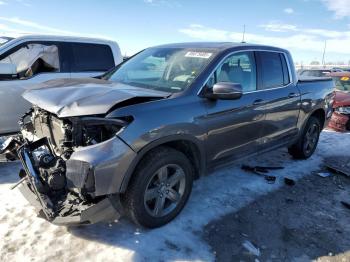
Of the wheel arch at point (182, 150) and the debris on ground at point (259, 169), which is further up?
the wheel arch at point (182, 150)

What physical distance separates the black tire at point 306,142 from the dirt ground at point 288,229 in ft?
4.28

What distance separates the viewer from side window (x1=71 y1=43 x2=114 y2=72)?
6.72 m

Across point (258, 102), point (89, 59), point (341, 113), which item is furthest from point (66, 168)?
point (341, 113)

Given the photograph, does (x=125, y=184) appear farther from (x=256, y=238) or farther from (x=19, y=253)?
(x=256, y=238)

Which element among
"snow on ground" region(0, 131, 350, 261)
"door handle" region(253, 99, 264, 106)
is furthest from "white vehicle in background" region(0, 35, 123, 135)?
"door handle" region(253, 99, 264, 106)

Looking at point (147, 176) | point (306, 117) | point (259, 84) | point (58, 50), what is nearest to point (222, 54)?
point (259, 84)

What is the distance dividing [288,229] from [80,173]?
241 centimetres

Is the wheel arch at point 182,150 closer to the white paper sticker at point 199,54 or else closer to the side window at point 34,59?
the white paper sticker at point 199,54

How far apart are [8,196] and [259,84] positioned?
3.47 m

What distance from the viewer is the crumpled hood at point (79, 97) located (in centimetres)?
312

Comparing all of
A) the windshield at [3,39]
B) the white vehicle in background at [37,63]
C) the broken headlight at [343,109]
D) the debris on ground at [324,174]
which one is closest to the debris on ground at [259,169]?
the debris on ground at [324,174]

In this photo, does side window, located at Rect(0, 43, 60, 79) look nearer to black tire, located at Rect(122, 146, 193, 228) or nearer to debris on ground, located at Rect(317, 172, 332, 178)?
black tire, located at Rect(122, 146, 193, 228)

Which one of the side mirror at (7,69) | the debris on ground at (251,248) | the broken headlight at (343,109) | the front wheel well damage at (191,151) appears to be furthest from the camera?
the broken headlight at (343,109)

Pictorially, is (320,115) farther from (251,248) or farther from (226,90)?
(251,248)
